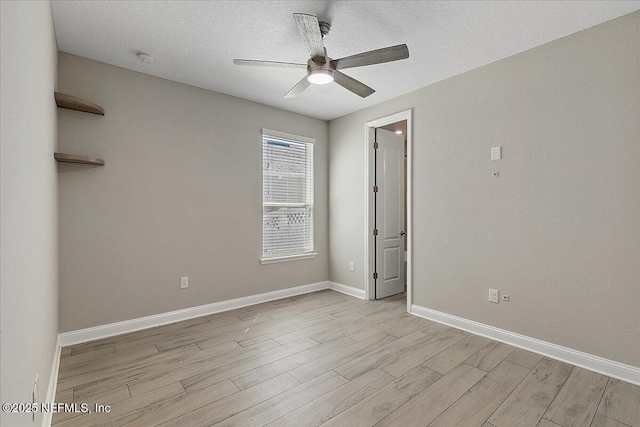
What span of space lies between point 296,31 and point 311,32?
0.62m

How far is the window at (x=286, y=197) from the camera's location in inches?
168

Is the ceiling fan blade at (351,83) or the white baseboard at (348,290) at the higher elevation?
the ceiling fan blade at (351,83)

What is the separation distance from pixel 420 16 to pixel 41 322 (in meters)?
3.23

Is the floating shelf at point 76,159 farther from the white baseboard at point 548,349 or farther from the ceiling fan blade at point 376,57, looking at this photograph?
the white baseboard at point 548,349

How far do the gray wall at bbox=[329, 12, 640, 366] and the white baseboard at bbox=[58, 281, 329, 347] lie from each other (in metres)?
1.95

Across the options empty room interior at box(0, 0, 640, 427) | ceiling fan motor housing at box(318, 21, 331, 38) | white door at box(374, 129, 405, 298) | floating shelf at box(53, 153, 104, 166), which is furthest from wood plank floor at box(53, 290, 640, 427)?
ceiling fan motor housing at box(318, 21, 331, 38)

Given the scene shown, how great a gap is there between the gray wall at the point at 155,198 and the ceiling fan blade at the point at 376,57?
80.7 inches

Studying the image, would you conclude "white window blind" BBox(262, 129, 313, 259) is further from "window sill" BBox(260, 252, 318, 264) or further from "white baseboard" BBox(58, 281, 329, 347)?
"white baseboard" BBox(58, 281, 329, 347)

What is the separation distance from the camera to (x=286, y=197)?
448 centimetres

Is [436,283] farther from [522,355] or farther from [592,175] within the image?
[592,175]

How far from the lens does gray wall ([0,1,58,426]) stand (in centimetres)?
101

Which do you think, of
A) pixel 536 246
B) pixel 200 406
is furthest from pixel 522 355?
pixel 200 406

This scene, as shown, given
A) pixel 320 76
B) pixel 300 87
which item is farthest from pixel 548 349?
pixel 300 87

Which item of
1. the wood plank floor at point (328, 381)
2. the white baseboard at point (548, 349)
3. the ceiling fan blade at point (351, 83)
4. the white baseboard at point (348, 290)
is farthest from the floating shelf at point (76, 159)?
the white baseboard at point (548, 349)
